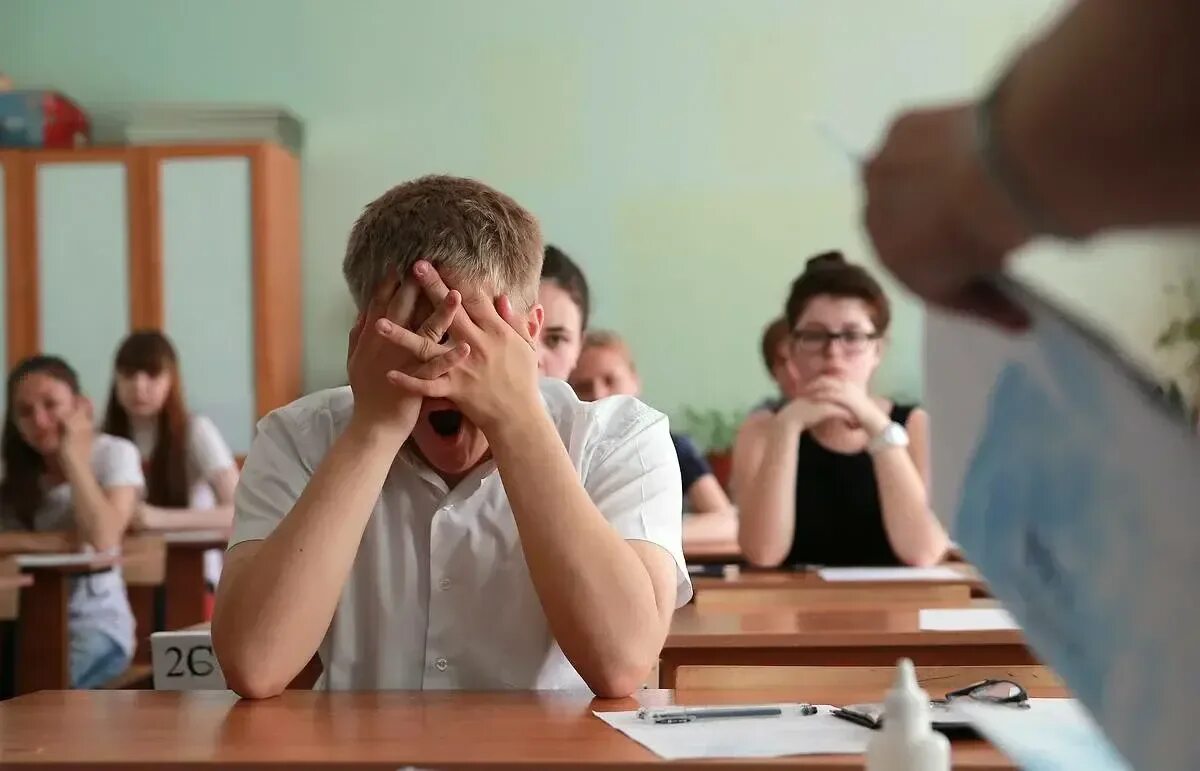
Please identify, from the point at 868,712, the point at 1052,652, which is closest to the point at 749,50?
the point at 868,712

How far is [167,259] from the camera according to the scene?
242 inches

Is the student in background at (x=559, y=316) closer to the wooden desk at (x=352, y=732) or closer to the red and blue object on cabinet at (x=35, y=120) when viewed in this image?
the wooden desk at (x=352, y=732)

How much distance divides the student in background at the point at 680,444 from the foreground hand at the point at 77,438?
5.31 feet

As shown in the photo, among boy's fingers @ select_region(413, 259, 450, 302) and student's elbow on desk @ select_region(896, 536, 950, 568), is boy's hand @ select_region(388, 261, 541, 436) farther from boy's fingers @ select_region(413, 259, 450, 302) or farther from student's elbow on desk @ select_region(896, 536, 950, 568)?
student's elbow on desk @ select_region(896, 536, 950, 568)

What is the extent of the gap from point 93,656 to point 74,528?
50 cm

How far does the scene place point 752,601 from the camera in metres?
2.46

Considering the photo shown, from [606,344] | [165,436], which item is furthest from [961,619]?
[165,436]

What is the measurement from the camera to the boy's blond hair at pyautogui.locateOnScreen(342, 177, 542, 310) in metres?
1.52

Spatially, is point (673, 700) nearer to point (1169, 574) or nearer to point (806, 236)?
point (1169, 574)

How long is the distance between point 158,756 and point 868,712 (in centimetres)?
57

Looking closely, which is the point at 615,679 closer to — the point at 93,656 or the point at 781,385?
the point at 781,385

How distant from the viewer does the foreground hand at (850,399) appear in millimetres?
3108

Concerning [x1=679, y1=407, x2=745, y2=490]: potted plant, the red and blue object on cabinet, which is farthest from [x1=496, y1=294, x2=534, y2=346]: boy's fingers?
the red and blue object on cabinet

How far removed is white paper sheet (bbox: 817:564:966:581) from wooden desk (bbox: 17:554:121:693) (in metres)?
1.81
